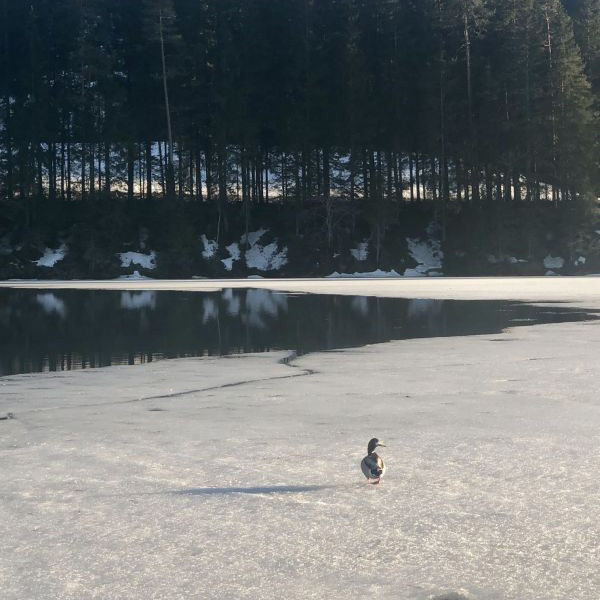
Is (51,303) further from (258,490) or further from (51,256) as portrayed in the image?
(51,256)

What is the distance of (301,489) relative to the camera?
606cm

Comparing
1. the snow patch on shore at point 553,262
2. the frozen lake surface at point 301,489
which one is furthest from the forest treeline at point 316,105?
the frozen lake surface at point 301,489

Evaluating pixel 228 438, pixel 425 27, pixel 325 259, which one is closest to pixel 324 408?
pixel 228 438

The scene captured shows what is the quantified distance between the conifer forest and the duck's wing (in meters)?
47.4

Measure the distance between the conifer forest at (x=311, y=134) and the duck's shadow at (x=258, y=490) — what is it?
155 ft

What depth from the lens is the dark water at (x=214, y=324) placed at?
50.8 feet

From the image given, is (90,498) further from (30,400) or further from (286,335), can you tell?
(286,335)

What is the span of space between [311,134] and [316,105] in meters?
2.01

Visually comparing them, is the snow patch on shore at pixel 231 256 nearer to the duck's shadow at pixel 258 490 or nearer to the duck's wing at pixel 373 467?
the duck's shadow at pixel 258 490

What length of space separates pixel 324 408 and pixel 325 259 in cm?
4542

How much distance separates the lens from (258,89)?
60.1 metres

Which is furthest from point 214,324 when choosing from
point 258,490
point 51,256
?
point 51,256

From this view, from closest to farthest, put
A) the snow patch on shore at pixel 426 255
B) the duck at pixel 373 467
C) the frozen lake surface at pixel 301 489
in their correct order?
the frozen lake surface at pixel 301 489, the duck at pixel 373 467, the snow patch on shore at pixel 426 255

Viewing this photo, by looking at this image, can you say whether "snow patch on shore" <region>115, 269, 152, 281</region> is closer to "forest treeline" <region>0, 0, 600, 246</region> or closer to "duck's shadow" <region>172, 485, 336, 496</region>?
"forest treeline" <region>0, 0, 600, 246</region>
